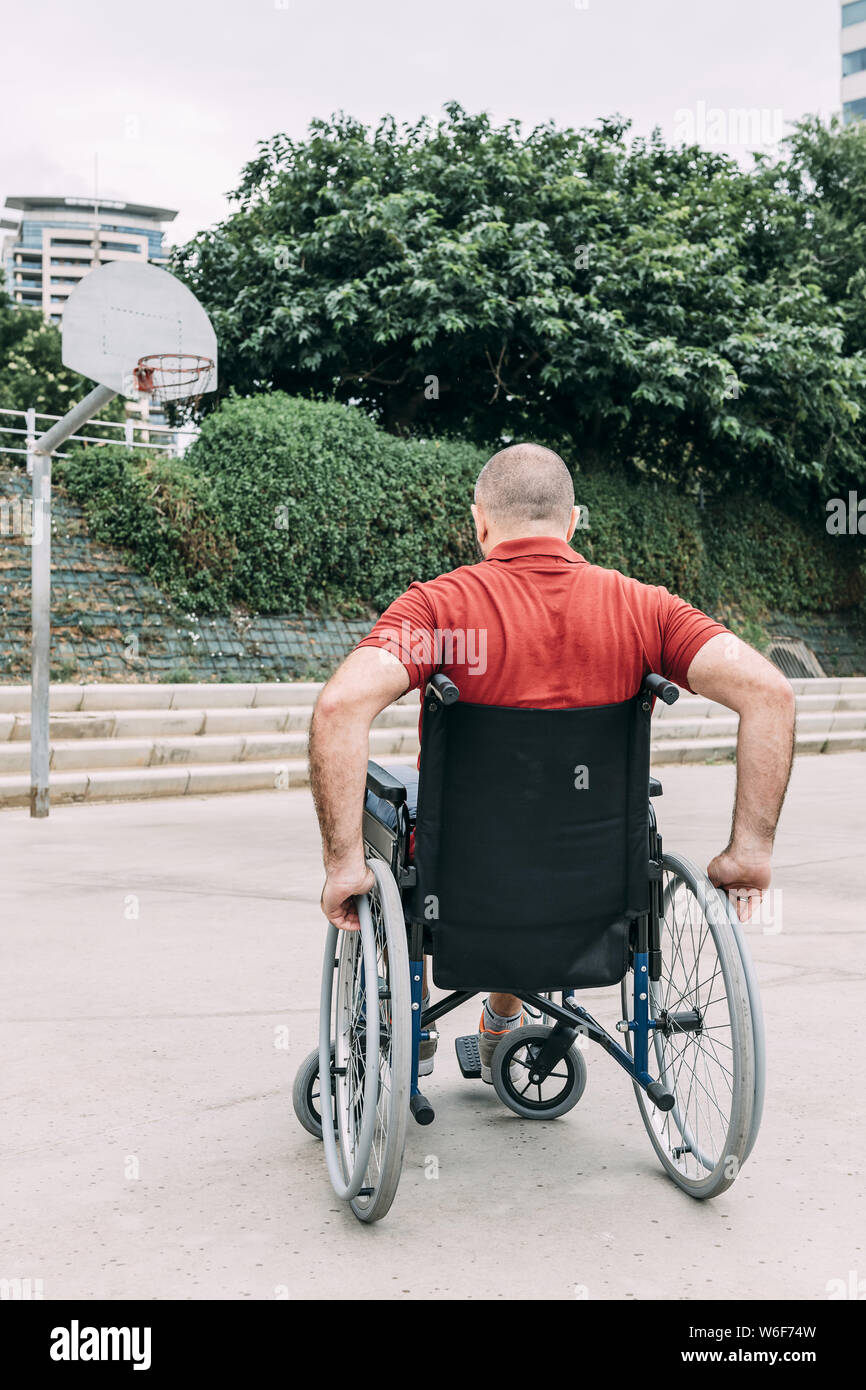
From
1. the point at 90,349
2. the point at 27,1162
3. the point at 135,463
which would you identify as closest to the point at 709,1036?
the point at 27,1162

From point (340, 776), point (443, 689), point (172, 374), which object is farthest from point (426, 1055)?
point (172, 374)

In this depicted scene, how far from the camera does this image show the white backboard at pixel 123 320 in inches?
370

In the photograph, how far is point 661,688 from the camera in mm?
2527

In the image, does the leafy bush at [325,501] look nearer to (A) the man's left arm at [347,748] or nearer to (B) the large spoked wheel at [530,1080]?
(B) the large spoked wheel at [530,1080]

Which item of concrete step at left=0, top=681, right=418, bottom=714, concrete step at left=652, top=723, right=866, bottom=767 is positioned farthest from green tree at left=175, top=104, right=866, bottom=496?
concrete step at left=0, top=681, right=418, bottom=714

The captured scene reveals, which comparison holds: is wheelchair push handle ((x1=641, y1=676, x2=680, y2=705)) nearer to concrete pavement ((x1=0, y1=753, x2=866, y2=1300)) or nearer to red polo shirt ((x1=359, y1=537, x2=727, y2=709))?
red polo shirt ((x1=359, y1=537, x2=727, y2=709))

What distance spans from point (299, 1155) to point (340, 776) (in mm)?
999

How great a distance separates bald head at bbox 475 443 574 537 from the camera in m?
2.76

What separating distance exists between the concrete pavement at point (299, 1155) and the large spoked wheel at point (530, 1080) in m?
0.05

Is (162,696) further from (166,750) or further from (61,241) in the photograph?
(61,241)

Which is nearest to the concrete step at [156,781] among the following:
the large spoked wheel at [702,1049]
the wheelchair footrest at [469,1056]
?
the wheelchair footrest at [469,1056]

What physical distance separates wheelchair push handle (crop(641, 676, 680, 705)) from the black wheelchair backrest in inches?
1.0
